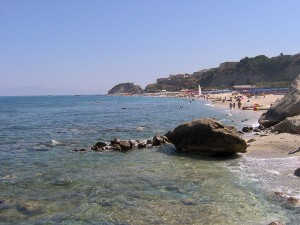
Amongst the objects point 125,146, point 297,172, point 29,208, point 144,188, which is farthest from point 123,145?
point 29,208

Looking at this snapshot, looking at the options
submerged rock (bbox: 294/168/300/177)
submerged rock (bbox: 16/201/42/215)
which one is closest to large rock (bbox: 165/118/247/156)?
submerged rock (bbox: 294/168/300/177)

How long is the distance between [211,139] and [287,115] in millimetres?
8418

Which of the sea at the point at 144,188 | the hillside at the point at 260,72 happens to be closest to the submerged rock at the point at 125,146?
the sea at the point at 144,188

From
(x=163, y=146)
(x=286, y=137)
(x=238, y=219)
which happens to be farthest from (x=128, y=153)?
(x=238, y=219)

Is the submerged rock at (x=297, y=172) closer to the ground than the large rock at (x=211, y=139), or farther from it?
closer to the ground

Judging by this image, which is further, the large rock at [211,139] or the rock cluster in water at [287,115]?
the rock cluster in water at [287,115]

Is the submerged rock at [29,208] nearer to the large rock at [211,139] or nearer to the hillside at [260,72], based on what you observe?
the large rock at [211,139]

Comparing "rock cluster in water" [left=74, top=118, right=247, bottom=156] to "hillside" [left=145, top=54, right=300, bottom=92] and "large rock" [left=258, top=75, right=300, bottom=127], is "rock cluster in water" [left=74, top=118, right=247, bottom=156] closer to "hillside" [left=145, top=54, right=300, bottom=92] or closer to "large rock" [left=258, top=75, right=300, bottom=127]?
"large rock" [left=258, top=75, right=300, bottom=127]

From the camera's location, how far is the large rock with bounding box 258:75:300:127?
23.8 meters

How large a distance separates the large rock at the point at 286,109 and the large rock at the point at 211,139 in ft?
22.6

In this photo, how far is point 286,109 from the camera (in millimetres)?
24266

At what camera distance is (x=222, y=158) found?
1809 cm

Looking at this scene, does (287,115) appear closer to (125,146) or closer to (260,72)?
(125,146)

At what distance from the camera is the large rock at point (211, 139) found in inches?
714
